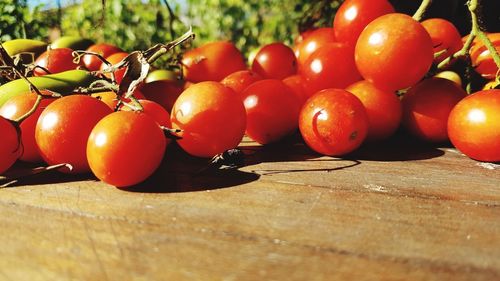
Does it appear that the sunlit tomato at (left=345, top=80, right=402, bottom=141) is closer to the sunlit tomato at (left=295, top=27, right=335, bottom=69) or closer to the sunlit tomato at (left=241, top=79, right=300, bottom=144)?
the sunlit tomato at (left=241, top=79, right=300, bottom=144)

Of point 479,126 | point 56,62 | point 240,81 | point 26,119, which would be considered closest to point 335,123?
point 479,126

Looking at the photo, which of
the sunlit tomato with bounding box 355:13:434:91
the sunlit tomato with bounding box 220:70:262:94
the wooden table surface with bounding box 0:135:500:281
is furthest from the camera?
the sunlit tomato with bounding box 220:70:262:94

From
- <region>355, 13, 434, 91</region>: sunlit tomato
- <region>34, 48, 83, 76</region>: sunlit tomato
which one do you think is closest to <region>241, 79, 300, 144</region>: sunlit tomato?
<region>355, 13, 434, 91</region>: sunlit tomato

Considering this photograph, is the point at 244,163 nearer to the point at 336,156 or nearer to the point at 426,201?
the point at 336,156

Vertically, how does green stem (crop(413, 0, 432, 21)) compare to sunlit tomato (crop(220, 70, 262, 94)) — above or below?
above

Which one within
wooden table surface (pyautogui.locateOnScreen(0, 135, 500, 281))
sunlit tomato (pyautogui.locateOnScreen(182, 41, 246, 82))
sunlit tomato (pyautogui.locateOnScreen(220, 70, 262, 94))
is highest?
sunlit tomato (pyautogui.locateOnScreen(182, 41, 246, 82))

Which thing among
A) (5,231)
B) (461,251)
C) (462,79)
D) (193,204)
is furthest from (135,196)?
(462,79)
